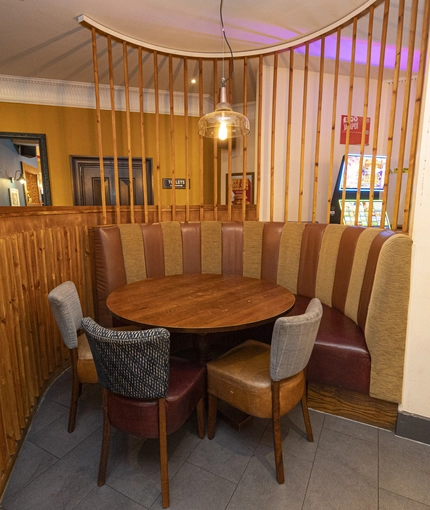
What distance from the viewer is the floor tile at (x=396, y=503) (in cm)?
146

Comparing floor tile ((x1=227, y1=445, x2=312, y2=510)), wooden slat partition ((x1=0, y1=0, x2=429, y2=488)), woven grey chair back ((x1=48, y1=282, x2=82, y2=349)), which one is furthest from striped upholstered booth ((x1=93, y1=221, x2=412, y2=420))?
woven grey chair back ((x1=48, y1=282, x2=82, y2=349))

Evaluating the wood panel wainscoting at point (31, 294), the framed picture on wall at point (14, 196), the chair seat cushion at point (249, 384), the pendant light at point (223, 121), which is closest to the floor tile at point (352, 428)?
the chair seat cushion at point (249, 384)

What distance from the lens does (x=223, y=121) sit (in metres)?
2.26

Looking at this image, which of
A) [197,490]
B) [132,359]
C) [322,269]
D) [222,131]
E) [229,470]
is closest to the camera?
[132,359]

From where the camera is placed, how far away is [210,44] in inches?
122

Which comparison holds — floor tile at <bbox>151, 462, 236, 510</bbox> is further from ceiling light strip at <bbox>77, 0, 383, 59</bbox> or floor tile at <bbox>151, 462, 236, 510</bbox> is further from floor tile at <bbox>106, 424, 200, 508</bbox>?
ceiling light strip at <bbox>77, 0, 383, 59</bbox>

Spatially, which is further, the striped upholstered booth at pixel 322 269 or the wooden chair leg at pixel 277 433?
the striped upholstered booth at pixel 322 269

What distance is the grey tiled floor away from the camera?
1.49m

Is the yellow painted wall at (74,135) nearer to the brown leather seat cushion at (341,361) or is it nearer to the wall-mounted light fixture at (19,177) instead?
the wall-mounted light fixture at (19,177)

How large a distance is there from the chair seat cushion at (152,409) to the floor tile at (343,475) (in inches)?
28.4

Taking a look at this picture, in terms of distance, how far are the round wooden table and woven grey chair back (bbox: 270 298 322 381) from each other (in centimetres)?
21

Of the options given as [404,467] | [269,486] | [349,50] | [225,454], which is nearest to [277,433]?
[269,486]

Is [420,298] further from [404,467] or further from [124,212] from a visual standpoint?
[124,212]

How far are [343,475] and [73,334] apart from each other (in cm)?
163
